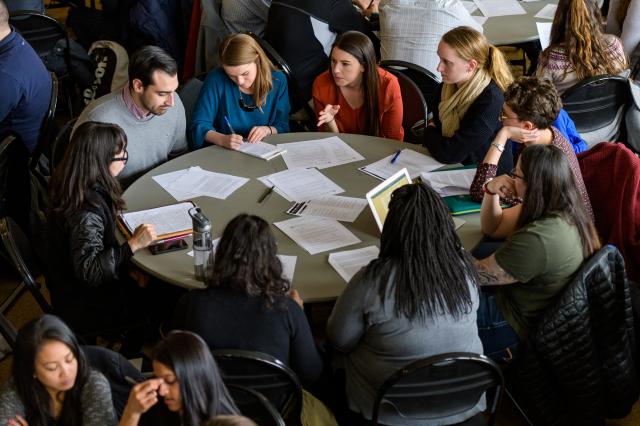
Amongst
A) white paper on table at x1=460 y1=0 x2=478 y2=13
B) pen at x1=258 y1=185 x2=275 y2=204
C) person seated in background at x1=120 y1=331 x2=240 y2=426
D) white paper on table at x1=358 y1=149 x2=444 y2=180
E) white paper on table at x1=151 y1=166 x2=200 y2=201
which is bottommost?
white paper on table at x1=151 y1=166 x2=200 y2=201

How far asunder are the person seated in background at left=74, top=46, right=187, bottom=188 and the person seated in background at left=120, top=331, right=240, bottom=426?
1646mm

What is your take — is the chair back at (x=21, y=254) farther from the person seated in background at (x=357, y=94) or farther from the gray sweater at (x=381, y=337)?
the person seated in background at (x=357, y=94)

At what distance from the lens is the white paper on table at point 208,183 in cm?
332

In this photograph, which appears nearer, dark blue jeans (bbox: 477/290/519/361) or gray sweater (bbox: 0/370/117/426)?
gray sweater (bbox: 0/370/117/426)

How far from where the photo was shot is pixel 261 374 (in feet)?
7.36

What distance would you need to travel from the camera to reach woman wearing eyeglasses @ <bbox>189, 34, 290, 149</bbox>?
12.3 feet

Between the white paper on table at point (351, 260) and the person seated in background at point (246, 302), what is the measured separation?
1.47ft

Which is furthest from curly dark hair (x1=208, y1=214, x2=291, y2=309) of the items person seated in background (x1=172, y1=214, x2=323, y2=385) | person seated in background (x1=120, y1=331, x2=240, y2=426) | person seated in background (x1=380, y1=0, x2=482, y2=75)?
person seated in background (x1=380, y1=0, x2=482, y2=75)

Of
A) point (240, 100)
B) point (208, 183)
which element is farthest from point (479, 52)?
point (208, 183)

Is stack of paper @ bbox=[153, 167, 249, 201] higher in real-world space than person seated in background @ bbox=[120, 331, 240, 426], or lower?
lower

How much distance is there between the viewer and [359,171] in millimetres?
3504

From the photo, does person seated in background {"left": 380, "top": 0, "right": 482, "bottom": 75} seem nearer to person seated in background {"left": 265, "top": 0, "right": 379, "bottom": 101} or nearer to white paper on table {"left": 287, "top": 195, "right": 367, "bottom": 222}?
person seated in background {"left": 265, "top": 0, "right": 379, "bottom": 101}

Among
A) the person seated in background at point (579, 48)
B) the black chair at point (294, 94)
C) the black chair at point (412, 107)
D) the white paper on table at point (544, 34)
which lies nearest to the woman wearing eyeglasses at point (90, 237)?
the black chair at point (294, 94)

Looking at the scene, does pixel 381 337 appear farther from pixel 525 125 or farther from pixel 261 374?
pixel 525 125
